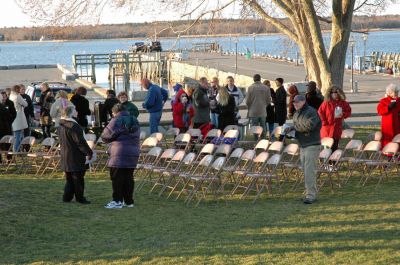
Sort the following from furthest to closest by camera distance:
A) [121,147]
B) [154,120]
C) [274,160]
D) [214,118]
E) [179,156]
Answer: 1. [214,118]
2. [154,120]
3. [179,156]
4. [274,160]
5. [121,147]

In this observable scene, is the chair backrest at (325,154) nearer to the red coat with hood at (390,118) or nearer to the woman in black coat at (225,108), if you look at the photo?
the red coat with hood at (390,118)

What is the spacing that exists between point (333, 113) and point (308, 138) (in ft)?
10.4

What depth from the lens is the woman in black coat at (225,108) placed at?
733 inches

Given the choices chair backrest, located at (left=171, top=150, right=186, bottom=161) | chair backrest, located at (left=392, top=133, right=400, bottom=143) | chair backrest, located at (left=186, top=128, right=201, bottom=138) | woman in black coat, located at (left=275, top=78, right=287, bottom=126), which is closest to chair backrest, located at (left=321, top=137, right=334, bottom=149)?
chair backrest, located at (left=392, top=133, right=400, bottom=143)

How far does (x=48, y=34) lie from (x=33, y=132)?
2.88m

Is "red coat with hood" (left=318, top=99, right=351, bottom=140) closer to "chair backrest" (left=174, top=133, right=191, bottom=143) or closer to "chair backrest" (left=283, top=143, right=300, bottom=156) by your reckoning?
"chair backrest" (left=283, top=143, right=300, bottom=156)

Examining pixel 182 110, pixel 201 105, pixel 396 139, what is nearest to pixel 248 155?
pixel 396 139

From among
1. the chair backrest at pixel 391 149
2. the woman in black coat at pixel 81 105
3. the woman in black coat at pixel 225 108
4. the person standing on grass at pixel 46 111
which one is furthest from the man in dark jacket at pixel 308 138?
the person standing on grass at pixel 46 111

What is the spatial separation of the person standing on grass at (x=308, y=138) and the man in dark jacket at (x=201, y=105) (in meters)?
5.17

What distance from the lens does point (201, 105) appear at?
18.6 metres

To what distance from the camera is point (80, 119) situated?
1870 cm

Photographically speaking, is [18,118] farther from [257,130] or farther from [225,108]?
[257,130]

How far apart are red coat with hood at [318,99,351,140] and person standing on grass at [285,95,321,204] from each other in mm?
2950

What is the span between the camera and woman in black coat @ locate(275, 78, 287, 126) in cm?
1952
